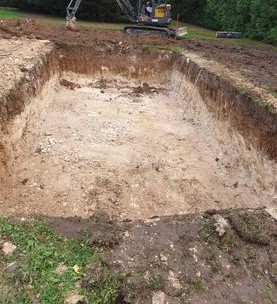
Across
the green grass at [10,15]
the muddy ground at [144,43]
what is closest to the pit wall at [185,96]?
the muddy ground at [144,43]

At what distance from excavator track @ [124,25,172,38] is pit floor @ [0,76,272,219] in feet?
24.4

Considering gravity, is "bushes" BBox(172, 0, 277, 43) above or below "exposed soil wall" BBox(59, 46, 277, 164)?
above

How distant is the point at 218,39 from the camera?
19.1 m

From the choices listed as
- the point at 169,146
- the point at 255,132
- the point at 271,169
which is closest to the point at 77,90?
the point at 169,146

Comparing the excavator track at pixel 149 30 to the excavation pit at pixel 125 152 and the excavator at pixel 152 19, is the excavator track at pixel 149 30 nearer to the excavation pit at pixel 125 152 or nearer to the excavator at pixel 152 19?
the excavator at pixel 152 19

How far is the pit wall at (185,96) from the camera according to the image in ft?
25.2

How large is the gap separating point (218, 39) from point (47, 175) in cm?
1467

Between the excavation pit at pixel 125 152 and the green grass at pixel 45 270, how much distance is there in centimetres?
224

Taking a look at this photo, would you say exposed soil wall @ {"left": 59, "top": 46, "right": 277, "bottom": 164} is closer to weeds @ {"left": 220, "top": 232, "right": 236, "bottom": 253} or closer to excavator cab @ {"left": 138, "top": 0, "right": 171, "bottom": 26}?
weeds @ {"left": 220, "top": 232, "right": 236, "bottom": 253}

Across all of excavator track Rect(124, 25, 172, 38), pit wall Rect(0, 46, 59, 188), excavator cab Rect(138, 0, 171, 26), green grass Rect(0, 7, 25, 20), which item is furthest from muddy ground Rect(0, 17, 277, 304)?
green grass Rect(0, 7, 25, 20)

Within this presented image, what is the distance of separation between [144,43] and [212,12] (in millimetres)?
10511

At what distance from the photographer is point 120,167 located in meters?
8.19

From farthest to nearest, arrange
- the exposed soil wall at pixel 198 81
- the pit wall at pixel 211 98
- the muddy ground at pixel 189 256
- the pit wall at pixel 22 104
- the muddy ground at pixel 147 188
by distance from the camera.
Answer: the exposed soil wall at pixel 198 81 → the pit wall at pixel 211 98 → the pit wall at pixel 22 104 → the muddy ground at pixel 147 188 → the muddy ground at pixel 189 256

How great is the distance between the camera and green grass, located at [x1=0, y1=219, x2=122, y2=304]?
142 inches
